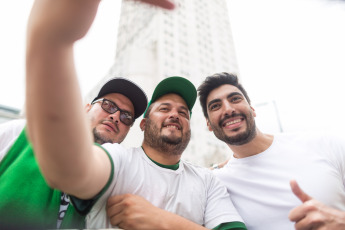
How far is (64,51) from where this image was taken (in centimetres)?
48

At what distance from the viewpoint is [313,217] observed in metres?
1.18

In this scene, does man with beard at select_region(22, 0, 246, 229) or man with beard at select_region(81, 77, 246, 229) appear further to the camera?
man with beard at select_region(81, 77, 246, 229)

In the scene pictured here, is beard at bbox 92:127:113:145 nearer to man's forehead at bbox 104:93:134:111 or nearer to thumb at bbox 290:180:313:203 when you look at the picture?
man's forehead at bbox 104:93:134:111

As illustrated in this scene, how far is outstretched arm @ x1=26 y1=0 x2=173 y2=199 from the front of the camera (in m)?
0.44

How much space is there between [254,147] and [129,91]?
166 centimetres

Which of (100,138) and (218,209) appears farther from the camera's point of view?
(100,138)

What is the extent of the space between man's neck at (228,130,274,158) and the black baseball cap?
126 centimetres

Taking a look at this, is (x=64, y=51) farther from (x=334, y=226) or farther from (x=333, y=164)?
(x=333, y=164)

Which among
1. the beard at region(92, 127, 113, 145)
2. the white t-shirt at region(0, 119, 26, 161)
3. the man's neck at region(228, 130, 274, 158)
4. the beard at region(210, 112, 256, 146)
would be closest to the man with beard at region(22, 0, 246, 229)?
the beard at region(92, 127, 113, 145)

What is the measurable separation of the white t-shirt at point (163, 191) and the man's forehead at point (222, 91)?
116 centimetres

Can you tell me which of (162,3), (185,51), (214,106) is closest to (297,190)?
(214,106)

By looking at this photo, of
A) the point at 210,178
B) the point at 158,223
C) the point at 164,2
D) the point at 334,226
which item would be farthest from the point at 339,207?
the point at 164,2

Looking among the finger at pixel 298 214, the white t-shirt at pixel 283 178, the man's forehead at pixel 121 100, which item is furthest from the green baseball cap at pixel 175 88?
the finger at pixel 298 214

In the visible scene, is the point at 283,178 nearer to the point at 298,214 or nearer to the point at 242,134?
the point at 242,134
